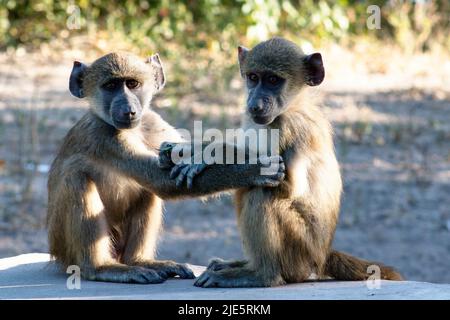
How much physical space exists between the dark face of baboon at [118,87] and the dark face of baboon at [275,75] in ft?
2.67

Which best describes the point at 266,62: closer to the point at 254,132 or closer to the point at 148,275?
the point at 254,132

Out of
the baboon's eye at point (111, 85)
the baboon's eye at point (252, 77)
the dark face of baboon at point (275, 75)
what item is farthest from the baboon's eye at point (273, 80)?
the baboon's eye at point (111, 85)

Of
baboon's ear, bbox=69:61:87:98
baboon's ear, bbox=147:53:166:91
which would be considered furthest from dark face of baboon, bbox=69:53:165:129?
baboon's ear, bbox=147:53:166:91

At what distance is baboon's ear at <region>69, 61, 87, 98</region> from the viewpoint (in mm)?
7348

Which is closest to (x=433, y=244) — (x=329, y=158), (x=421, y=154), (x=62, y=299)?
(x=421, y=154)

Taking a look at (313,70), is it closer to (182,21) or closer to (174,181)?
(174,181)

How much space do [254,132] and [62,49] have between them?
9870 millimetres

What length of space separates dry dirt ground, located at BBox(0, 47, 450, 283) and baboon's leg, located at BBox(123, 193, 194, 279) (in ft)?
10.7

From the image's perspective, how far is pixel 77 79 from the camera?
7383 millimetres

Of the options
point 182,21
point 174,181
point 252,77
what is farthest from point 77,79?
point 182,21

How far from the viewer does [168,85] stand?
1484 centimetres

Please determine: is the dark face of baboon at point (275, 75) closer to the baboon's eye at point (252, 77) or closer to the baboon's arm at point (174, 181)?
the baboon's eye at point (252, 77)

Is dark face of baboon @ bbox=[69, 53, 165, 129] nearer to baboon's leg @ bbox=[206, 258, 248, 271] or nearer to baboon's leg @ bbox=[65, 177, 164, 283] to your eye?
baboon's leg @ bbox=[65, 177, 164, 283]

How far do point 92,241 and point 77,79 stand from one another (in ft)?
4.47
